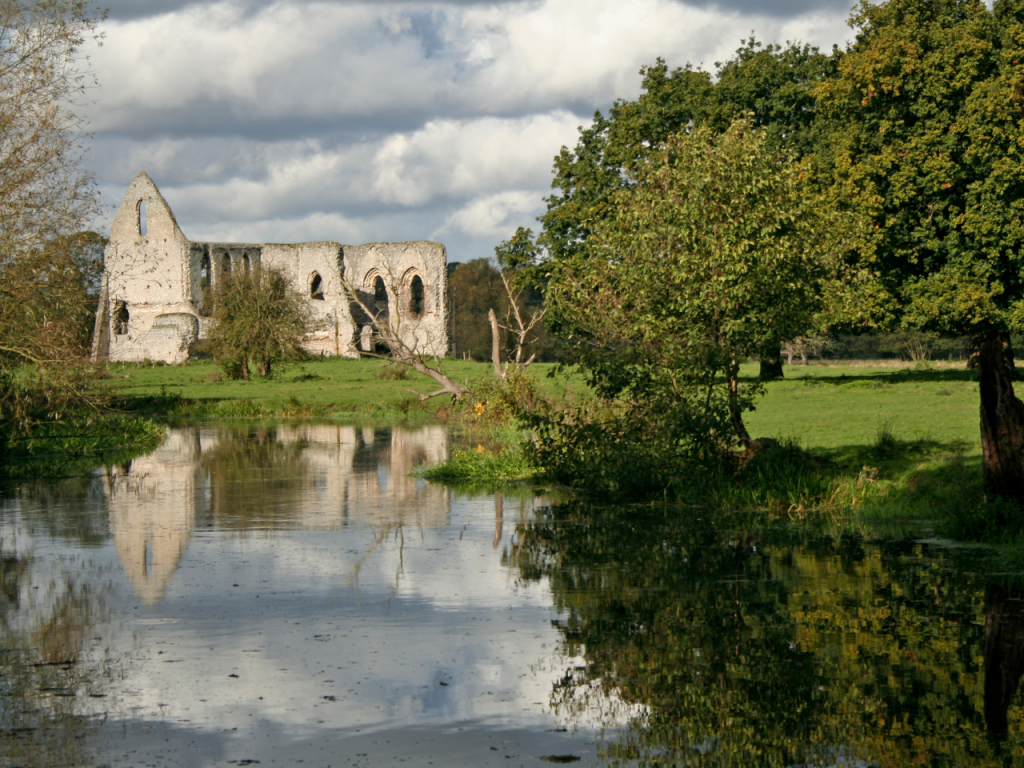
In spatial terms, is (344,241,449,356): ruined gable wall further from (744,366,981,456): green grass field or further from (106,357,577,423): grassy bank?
(744,366,981,456): green grass field

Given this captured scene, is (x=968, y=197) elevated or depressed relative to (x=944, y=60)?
depressed

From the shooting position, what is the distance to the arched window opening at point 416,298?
214 ft

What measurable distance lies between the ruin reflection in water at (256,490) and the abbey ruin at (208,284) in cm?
3687

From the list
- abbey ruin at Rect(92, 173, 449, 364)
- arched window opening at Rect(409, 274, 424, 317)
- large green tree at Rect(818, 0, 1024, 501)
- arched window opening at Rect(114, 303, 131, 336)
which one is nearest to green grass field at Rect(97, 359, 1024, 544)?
large green tree at Rect(818, 0, 1024, 501)

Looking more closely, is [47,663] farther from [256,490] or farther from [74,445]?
[74,445]

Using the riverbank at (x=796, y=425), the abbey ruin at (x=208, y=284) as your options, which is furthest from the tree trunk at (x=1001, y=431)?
the abbey ruin at (x=208, y=284)

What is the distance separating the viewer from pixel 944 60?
27062 mm

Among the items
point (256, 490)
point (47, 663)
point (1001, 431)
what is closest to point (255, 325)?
point (256, 490)

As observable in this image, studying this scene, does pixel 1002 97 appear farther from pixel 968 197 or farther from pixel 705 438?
pixel 705 438

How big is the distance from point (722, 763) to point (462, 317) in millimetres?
82213

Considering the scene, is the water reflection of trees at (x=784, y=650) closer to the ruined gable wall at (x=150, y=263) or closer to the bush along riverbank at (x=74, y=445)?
the bush along riverbank at (x=74, y=445)

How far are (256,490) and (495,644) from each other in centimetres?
837

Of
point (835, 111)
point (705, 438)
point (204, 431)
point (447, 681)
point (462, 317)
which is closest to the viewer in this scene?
point (447, 681)

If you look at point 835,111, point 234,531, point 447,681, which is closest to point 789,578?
point 447,681
